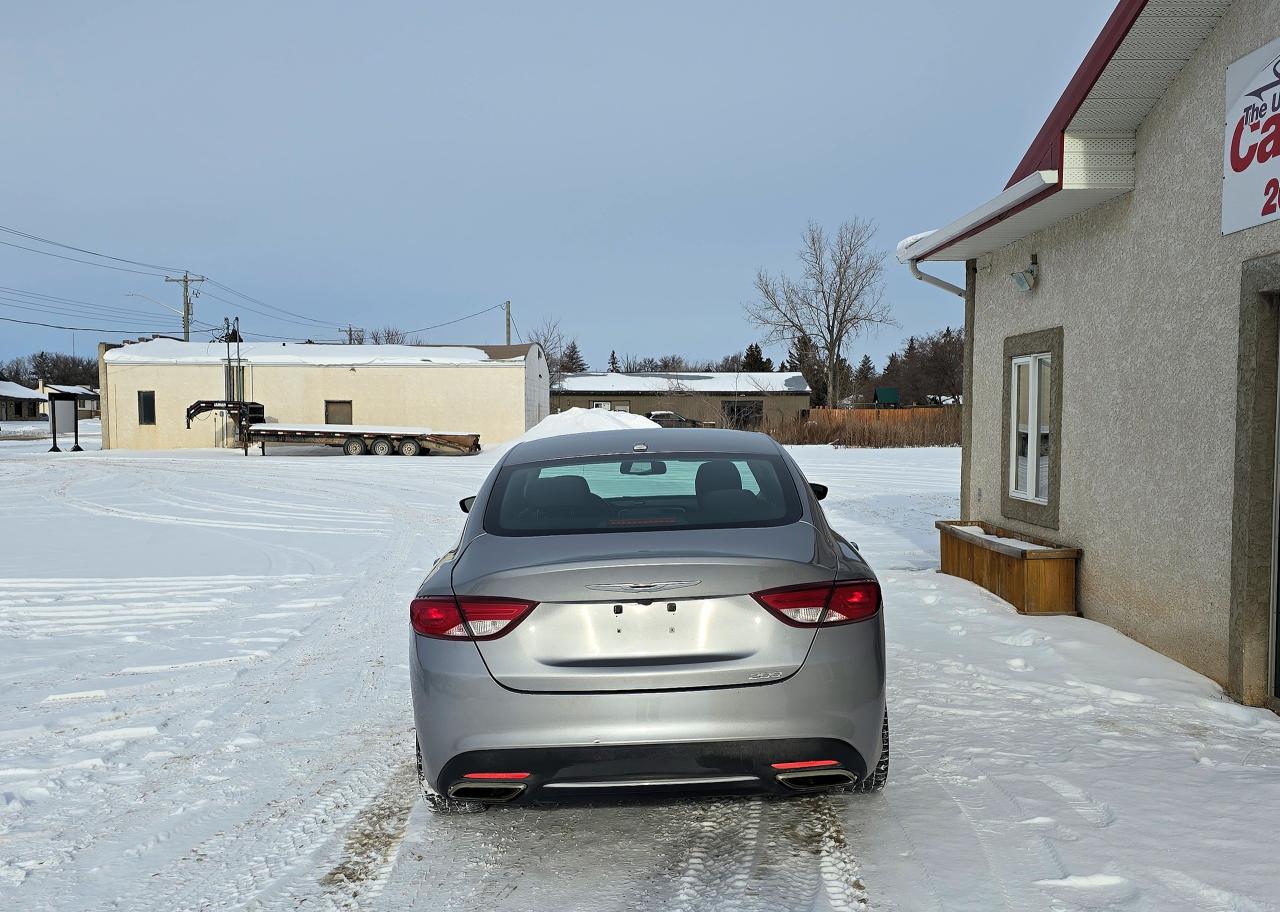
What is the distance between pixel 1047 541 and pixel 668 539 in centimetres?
539

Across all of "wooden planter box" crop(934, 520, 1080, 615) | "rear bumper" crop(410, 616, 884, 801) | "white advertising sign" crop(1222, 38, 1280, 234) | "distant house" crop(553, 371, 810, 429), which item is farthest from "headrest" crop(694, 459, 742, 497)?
"distant house" crop(553, 371, 810, 429)

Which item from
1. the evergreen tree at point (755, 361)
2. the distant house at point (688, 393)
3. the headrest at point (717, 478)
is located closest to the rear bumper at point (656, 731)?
the headrest at point (717, 478)

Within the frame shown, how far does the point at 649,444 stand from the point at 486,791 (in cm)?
183

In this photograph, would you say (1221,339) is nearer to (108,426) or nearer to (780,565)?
(780,565)

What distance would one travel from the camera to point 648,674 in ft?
→ 10.0

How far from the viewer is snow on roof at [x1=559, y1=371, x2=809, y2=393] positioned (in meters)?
56.6

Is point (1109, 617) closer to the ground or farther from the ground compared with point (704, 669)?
closer to the ground

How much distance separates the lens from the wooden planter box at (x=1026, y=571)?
7180 millimetres

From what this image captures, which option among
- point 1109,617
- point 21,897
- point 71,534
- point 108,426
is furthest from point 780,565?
point 108,426

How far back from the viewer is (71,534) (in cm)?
1257

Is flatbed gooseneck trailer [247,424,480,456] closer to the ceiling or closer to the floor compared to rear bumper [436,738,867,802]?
closer to the ceiling

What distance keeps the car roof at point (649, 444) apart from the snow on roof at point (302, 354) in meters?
33.8

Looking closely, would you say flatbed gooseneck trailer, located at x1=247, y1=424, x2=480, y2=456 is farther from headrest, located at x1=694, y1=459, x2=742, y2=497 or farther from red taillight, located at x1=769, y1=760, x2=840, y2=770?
red taillight, located at x1=769, y1=760, x2=840, y2=770

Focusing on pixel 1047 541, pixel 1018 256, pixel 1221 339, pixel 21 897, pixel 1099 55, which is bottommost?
pixel 21 897
